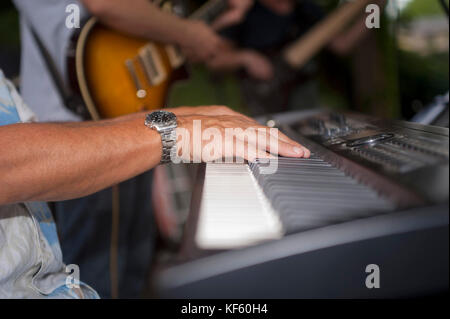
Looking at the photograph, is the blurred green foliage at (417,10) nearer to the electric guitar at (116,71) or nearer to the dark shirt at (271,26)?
the dark shirt at (271,26)

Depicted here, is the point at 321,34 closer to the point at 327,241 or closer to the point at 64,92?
the point at 64,92

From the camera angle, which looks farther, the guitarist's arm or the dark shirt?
the dark shirt

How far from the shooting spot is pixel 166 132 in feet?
2.41

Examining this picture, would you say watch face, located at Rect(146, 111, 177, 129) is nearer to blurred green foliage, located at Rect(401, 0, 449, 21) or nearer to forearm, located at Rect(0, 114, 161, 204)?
forearm, located at Rect(0, 114, 161, 204)

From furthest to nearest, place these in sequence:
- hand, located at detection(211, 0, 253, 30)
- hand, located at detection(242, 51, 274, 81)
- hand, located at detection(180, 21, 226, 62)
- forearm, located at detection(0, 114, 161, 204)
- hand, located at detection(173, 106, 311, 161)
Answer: hand, located at detection(242, 51, 274, 81) < hand, located at detection(211, 0, 253, 30) < hand, located at detection(180, 21, 226, 62) < hand, located at detection(173, 106, 311, 161) < forearm, located at detection(0, 114, 161, 204)

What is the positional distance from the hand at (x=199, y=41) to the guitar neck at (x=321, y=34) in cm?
65

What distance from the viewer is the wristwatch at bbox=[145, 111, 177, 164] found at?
73 centimetres

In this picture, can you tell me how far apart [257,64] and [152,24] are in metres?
1.04

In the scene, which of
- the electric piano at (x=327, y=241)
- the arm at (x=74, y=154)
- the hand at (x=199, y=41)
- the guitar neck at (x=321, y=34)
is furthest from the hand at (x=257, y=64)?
the electric piano at (x=327, y=241)

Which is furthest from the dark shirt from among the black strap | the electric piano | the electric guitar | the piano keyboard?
the electric piano

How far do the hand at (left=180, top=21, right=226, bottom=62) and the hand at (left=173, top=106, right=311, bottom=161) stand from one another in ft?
3.17

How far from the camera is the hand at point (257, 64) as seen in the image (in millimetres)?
2371

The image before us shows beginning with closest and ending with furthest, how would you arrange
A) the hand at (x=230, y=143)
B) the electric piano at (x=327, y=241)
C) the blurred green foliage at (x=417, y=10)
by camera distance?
the electric piano at (x=327, y=241)
the hand at (x=230, y=143)
the blurred green foliage at (x=417, y=10)
